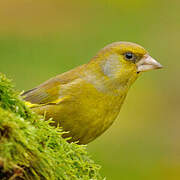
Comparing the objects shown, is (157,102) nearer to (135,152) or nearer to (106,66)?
(135,152)

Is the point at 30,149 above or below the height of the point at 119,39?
below

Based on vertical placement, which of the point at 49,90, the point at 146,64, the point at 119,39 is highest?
the point at 146,64

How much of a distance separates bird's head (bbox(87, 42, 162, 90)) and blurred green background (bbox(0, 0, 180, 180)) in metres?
3.71

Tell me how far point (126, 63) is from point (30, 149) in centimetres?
265

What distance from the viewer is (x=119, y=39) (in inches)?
554

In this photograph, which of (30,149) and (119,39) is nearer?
(30,149)

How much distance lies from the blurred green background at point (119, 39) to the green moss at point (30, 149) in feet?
18.5

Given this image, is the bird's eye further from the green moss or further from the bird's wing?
the green moss

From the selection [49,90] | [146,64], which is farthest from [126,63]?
[49,90]

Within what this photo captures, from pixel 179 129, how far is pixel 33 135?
30.0ft

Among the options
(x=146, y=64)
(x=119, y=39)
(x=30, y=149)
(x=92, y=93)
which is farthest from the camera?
(x=119, y=39)

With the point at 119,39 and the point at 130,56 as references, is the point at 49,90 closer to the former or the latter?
the point at 130,56

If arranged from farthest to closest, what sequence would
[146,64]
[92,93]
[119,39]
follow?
[119,39], [146,64], [92,93]

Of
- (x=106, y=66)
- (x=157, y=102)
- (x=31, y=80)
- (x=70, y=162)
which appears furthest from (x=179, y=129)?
(x=70, y=162)
